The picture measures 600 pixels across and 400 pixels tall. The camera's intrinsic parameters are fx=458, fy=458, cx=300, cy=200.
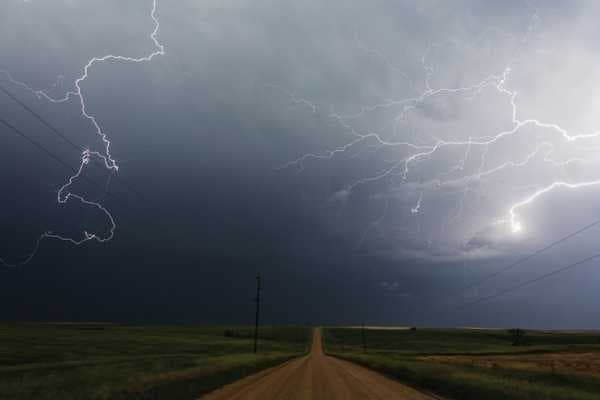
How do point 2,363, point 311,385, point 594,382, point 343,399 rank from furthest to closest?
Result: point 2,363
point 594,382
point 311,385
point 343,399

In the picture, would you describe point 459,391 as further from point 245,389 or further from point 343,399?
point 245,389

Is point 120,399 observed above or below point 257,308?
below

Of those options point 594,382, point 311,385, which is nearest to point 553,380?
point 594,382

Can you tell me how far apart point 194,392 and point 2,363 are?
1106 inches

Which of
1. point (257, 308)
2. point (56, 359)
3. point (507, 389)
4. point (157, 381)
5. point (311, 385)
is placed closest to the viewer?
point (507, 389)

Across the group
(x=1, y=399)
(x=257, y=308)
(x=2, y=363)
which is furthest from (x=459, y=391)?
(x=257, y=308)

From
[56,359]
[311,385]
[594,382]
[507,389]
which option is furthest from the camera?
[56,359]

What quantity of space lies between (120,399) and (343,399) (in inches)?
292

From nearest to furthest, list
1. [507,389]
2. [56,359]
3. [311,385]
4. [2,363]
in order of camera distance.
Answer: [507,389]
[311,385]
[2,363]
[56,359]

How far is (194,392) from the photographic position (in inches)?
707

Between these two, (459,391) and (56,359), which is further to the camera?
(56,359)

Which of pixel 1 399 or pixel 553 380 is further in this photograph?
pixel 553 380

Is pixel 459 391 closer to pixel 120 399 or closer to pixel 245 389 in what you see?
pixel 245 389

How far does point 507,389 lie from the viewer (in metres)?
17.8
